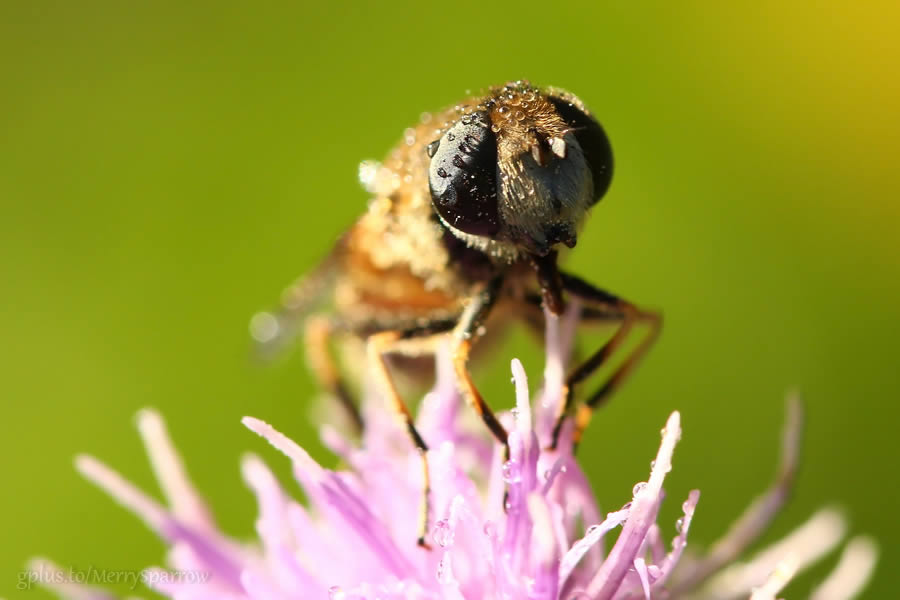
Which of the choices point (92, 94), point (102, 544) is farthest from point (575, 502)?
point (92, 94)

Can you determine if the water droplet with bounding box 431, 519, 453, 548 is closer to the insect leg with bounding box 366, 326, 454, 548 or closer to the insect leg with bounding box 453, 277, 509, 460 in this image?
the insect leg with bounding box 366, 326, 454, 548

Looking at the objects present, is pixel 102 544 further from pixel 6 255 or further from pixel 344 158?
pixel 344 158

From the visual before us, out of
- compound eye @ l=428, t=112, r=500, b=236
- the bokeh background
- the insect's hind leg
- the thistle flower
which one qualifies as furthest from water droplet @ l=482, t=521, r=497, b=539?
the bokeh background

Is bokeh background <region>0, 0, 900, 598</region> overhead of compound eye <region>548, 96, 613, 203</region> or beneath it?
overhead

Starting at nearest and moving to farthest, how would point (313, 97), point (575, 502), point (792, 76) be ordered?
point (575, 502) < point (792, 76) < point (313, 97)

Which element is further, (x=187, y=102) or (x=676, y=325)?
(x=187, y=102)

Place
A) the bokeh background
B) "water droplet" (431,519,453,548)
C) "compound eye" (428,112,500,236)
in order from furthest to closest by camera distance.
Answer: the bokeh background < "water droplet" (431,519,453,548) < "compound eye" (428,112,500,236)

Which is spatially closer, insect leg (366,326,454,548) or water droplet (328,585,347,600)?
water droplet (328,585,347,600)
